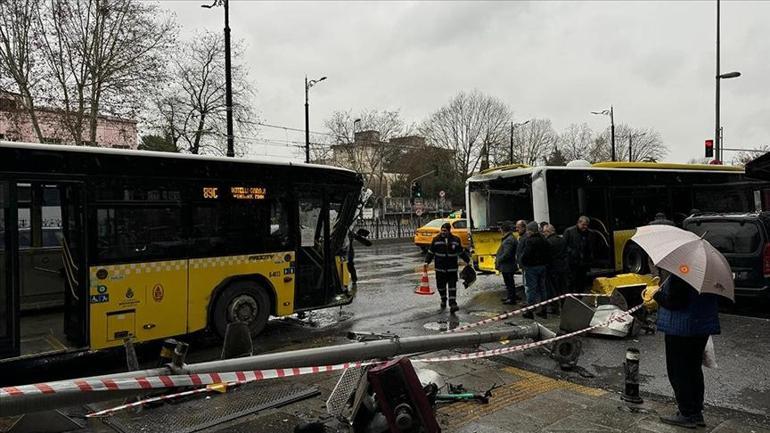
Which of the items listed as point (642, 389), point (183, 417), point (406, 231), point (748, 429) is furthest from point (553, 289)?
point (406, 231)

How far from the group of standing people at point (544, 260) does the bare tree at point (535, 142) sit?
56795 mm

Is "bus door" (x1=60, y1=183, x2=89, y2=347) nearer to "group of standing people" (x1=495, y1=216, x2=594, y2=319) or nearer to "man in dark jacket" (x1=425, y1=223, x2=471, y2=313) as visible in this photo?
"man in dark jacket" (x1=425, y1=223, x2=471, y2=313)

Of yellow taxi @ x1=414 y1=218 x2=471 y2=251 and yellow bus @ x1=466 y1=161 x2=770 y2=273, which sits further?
yellow taxi @ x1=414 y1=218 x2=471 y2=251

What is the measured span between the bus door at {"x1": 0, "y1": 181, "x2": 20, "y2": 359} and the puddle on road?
584 centimetres

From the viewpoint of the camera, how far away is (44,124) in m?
23.4

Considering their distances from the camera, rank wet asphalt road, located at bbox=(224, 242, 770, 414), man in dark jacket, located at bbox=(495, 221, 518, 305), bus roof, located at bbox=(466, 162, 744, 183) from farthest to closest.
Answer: bus roof, located at bbox=(466, 162, 744, 183), man in dark jacket, located at bbox=(495, 221, 518, 305), wet asphalt road, located at bbox=(224, 242, 770, 414)

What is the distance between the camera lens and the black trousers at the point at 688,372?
15.5 feet

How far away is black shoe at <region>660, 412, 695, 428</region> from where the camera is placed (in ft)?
15.6

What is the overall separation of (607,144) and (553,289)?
69.8m

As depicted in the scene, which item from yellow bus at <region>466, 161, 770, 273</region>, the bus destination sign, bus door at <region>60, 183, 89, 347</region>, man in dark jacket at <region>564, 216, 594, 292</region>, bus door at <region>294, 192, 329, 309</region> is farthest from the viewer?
yellow bus at <region>466, 161, 770, 273</region>

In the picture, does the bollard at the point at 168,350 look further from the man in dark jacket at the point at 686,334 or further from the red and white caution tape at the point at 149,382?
the man in dark jacket at the point at 686,334

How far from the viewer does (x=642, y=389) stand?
19.5 ft

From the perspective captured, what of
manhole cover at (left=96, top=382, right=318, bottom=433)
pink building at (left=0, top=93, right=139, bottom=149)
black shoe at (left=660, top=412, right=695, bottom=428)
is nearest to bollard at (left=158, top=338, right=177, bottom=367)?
manhole cover at (left=96, top=382, right=318, bottom=433)

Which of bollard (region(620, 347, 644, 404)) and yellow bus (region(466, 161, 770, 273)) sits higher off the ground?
yellow bus (region(466, 161, 770, 273))
